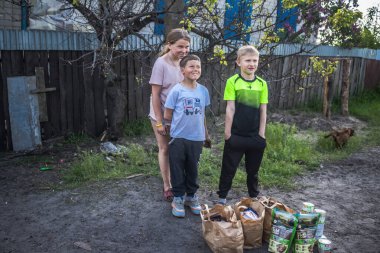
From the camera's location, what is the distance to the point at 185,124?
144 inches

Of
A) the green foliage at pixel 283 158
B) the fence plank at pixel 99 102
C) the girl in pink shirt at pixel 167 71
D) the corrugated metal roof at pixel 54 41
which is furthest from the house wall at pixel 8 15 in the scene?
the green foliage at pixel 283 158

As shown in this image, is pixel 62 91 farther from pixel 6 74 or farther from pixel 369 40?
pixel 369 40

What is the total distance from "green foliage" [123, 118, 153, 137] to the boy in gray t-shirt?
349 centimetres

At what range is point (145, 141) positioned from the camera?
22.6 ft

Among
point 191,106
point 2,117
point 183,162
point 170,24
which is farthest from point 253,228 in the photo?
point 2,117

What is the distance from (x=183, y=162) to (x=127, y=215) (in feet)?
2.73

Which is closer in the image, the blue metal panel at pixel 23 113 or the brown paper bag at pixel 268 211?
the brown paper bag at pixel 268 211

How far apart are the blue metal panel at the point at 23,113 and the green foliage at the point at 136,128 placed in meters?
1.66

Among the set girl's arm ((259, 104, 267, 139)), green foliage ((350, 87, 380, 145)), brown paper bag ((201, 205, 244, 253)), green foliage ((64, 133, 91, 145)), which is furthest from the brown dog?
green foliage ((64, 133, 91, 145))

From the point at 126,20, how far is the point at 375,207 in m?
4.35

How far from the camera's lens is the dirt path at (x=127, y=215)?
3.38 m

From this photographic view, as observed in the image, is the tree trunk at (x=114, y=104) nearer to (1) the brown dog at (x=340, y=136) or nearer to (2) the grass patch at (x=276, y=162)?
(2) the grass patch at (x=276, y=162)

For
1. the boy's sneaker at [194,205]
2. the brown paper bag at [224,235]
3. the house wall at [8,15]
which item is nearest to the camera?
the brown paper bag at [224,235]

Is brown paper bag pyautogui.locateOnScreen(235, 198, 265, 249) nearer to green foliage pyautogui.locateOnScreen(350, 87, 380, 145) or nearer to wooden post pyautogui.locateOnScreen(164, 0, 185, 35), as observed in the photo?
wooden post pyautogui.locateOnScreen(164, 0, 185, 35)
